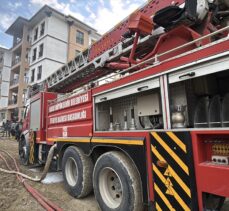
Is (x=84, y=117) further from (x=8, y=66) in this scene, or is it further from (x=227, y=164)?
(x=8, y=66)

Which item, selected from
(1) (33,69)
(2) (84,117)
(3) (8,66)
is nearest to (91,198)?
(2) (84,117)

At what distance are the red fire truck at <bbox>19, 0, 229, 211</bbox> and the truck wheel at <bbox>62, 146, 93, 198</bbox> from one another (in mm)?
20

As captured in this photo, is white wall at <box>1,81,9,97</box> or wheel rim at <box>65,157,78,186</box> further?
white wall at <box>1,81,9,97</box>

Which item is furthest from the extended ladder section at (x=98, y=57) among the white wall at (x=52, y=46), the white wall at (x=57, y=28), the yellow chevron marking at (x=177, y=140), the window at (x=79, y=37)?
the window at (x=79, y=37)

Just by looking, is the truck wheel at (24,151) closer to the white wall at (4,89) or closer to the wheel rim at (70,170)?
the wheel rim at (70,170)

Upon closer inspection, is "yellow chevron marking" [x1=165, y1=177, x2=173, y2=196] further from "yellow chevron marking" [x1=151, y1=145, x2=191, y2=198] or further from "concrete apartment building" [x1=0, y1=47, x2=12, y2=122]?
"concrete apartment building" [x1=0, y1=47, x2=12, y2=122]

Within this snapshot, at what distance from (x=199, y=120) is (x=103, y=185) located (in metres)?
1.99

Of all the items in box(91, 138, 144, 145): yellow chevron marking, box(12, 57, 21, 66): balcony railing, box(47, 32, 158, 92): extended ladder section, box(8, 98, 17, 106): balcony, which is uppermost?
box(12, 57, 21, 66): balcony railing

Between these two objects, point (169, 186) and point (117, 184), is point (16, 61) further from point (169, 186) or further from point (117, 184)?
point (169, 186)

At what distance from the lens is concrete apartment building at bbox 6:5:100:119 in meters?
25.8

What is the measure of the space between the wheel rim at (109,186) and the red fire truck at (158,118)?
2 centimetres

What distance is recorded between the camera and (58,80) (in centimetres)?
809

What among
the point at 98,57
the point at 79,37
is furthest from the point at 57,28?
the point at 98,57

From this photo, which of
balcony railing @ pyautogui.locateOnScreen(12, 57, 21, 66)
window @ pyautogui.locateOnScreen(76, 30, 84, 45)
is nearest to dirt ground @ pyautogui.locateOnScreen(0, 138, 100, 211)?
window @ pyautogui.locateOnScreen(76, 30, 84, 45)
